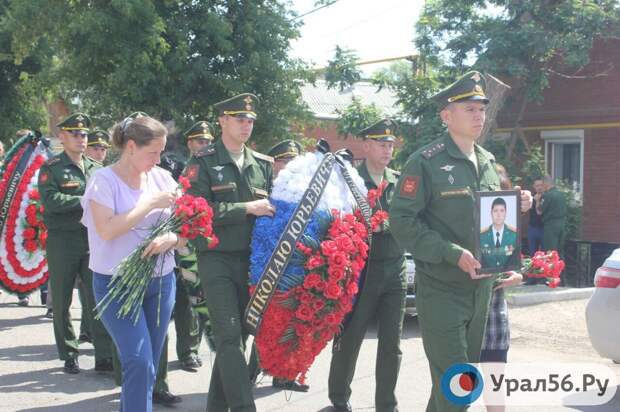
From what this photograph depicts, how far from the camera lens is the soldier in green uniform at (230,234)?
17.1 feet

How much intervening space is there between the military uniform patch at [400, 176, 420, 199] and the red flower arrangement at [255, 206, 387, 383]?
759 millimetres

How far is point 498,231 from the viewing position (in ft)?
14.4

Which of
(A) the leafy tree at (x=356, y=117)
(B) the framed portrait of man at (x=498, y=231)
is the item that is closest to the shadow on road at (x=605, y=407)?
(B) the framed portrait of man at (x=498, y=231)

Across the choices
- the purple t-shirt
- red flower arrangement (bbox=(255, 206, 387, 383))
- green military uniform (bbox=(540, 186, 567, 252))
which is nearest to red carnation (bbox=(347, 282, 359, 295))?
red flower arrangement (bbox=(255, 206, 387, 383))

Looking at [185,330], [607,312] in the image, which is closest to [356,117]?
[185,330]

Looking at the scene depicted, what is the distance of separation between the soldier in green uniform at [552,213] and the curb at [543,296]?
2.88 meters

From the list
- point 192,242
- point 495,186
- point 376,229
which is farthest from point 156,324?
point 495,186

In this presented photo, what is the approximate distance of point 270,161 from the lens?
587 centimetres

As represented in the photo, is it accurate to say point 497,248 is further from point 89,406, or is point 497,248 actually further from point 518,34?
point 518,34

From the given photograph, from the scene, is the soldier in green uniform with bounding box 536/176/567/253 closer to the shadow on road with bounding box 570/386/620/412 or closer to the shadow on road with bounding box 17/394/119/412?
the shadow on road with bounding box 570/386/620/412

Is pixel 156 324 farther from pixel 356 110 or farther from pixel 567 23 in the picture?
pixel 567 23

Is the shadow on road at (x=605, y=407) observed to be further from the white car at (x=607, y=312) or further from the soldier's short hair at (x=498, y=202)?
the soldier's short hair at (x=498, y=202)

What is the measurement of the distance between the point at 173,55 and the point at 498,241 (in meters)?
11.2

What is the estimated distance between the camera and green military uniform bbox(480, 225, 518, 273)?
4324mm
